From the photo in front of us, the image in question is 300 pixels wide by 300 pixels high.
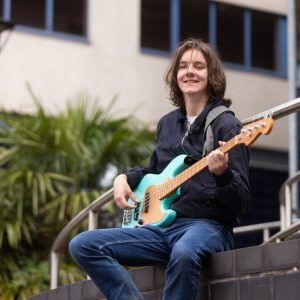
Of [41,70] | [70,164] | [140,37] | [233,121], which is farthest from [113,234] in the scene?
Answer: [140,37]

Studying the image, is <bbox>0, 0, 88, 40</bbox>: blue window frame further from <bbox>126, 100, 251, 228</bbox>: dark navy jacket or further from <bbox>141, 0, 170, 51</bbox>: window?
<bbox>126, 100, 251, 228</bbox>: dark navy jacket

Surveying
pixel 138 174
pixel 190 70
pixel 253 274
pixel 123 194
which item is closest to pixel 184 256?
pixel 253 274

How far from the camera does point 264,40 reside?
2036 cm

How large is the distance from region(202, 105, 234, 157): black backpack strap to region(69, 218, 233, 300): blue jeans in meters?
0.34

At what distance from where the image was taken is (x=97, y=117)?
567 inches

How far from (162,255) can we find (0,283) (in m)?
7.36

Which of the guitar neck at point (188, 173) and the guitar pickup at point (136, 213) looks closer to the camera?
the guitar neck at point (188, 173)

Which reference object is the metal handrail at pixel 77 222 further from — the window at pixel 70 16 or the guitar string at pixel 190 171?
the window at pixel 70 16

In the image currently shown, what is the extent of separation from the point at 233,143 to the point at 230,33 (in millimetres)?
14912

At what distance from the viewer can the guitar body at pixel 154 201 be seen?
5.72 meters

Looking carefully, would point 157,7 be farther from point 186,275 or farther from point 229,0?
point 186,275

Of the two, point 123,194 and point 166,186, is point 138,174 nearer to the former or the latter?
point 123,194

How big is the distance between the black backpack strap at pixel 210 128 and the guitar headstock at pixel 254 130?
349mm

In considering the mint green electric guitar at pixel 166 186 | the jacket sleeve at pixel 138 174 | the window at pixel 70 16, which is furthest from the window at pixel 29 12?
the mint green electric guitar at pixel 166 186
